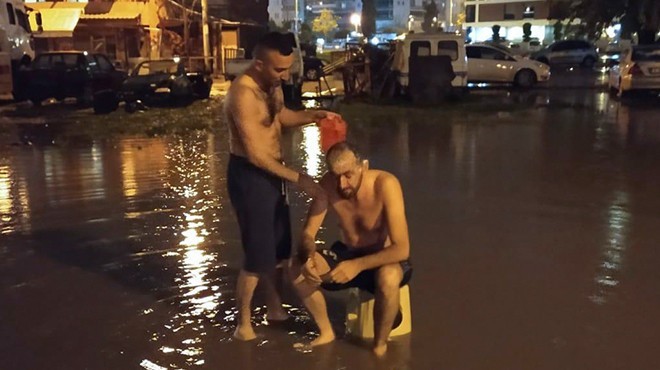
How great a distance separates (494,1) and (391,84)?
217ft

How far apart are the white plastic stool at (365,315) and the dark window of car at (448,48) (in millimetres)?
17479

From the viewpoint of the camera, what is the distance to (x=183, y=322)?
17.1 feet

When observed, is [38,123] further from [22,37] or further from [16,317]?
[16,317]

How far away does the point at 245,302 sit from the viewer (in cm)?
481

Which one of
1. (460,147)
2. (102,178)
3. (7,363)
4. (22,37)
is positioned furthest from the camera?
(22,37)

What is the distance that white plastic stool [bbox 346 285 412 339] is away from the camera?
15.6 feet

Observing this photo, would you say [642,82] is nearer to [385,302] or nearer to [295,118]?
[295,118]

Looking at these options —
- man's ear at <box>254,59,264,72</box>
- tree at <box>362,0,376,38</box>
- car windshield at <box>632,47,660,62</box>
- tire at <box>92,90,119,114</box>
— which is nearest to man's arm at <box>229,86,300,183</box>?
man's ear at <box>254,59,264,72</box>

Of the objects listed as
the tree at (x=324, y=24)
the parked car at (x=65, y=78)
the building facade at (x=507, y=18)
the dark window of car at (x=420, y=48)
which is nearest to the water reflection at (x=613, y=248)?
the dark window of car at (x=420, y=48)

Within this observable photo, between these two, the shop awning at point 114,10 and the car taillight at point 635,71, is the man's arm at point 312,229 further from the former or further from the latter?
the shop awning at point 114,10

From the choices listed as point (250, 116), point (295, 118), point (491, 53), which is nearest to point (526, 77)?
point (491, 53)

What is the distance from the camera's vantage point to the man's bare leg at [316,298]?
451 centimetres

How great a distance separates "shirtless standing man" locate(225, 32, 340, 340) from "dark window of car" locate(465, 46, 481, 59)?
859 inches

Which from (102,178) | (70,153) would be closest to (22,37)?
(70,153)
